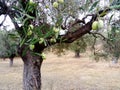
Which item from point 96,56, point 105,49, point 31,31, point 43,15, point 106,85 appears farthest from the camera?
point 106,85

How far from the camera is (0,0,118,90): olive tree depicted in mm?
1435

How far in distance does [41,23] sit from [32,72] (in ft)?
5.62

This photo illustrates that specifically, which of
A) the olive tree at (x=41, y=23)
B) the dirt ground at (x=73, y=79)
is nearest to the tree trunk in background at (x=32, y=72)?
the olive tree at (x=41, y=23)

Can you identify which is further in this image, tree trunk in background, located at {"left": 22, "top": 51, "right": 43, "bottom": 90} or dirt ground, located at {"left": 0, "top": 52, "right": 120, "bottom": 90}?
dirt ground, located at {"left": 0, "top": 52, "right": 120, "bottom": 90}

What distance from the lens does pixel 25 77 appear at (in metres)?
3.57

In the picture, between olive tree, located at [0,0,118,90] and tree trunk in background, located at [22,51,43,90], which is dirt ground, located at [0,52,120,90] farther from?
olive tree, located at [0,0,118,90]

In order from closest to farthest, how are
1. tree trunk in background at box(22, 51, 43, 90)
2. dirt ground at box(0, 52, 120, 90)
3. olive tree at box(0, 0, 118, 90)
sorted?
olive tree at box(0, 0, 118, 90), tree trunk in background at box(22, 51, 43, 90), dirt ground at box(0, 52, 120, 90)

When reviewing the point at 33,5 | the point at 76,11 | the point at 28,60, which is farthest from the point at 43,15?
the point at 28,60

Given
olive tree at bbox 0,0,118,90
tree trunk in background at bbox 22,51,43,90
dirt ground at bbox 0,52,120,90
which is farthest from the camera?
dirt ground at bbox 0,52,120,90

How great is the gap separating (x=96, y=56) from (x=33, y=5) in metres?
3.37

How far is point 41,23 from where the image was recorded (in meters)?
1.91

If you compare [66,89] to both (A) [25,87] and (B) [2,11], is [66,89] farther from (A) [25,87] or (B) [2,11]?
(B) [2,11]

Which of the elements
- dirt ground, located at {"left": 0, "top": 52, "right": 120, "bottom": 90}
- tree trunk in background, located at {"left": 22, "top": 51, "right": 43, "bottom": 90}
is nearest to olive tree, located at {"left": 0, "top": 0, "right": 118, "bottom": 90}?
tree trunk in background, located at {"left": 22, "top": 51, "right": 43, "bottom": 90}

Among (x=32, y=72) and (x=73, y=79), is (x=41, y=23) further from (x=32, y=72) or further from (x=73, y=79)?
(x=73, y=79)
